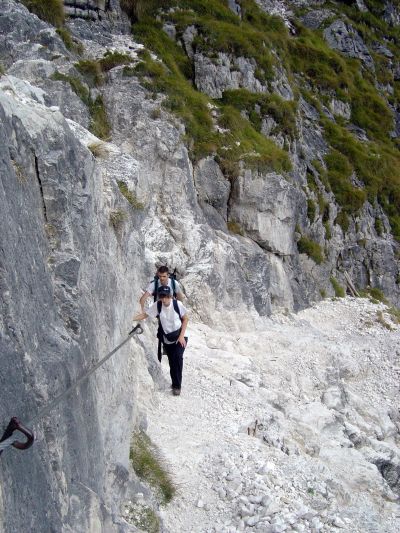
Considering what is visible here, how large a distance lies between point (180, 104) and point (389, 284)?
1766cm

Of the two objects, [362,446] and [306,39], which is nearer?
[362,446]

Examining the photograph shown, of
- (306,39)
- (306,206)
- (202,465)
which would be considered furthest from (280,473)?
(306,39)

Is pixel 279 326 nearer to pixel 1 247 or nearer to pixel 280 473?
pixel 280 473

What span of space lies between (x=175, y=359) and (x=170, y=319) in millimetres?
1132

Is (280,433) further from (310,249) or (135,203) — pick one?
(310,249)

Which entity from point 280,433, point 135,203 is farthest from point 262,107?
point 135,203

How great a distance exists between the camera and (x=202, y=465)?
797cm

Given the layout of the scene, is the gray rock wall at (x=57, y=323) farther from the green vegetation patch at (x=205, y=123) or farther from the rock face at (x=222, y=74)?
the rock face at (x=222, y=74)

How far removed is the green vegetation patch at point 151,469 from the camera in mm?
7180

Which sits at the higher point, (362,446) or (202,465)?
(202,465)

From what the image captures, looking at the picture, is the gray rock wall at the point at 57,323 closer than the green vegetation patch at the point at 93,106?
Yes

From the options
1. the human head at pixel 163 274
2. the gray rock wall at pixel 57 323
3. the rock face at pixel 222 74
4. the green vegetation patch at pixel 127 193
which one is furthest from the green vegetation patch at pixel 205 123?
the gray rock wall at pixel 57 323

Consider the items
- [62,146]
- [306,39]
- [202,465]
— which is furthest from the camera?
[306,39]

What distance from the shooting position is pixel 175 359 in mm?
9336
